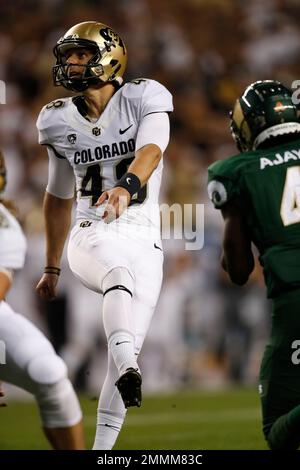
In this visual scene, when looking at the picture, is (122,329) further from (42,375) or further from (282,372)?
(282,372)

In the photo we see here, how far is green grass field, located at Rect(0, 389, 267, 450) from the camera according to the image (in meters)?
6.06

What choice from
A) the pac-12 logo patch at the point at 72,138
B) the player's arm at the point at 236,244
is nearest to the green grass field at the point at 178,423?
the pac-12 logo patch at the point at 72,138

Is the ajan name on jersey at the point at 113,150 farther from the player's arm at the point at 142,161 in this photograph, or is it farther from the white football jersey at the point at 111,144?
the player's arm at the point at 142,161

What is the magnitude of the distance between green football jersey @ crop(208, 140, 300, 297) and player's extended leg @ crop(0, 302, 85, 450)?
865mm

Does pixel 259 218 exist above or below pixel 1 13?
below

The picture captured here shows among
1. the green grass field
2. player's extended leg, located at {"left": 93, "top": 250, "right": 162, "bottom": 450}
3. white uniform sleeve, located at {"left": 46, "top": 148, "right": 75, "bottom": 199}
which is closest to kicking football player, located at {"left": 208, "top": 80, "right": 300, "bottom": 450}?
player's extended leg, located at {"left": 93, "top": 250, "right": 162, "bottom": 450}

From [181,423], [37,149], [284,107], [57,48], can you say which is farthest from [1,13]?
[284,107]

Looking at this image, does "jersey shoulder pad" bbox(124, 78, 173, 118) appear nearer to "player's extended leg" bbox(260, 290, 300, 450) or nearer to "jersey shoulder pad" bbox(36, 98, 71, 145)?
"jersey shoulder pad" bbox(36, 98, 71, 145)

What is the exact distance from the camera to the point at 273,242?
136 inches

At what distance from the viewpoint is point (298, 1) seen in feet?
40.6

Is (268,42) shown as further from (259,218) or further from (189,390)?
(259,218)

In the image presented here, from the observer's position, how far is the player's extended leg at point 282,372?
339 centimetres

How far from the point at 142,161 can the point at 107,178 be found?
1.05 ft
